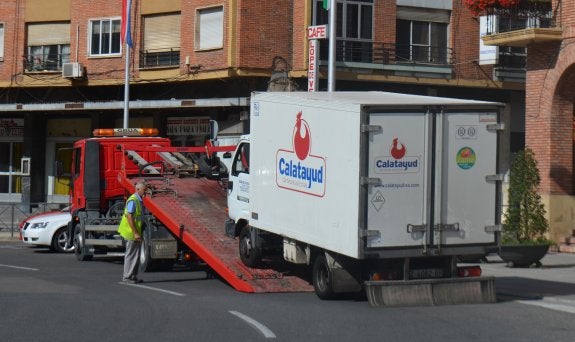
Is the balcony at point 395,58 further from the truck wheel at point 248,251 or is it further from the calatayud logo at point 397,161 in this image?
the calatayud logo at point 397,161

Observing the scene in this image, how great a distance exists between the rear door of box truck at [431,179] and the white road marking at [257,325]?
6.87 ft

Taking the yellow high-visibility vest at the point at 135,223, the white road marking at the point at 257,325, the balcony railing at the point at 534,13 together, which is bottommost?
the white road marking at the point at 257,325

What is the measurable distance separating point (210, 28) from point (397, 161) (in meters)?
21.0

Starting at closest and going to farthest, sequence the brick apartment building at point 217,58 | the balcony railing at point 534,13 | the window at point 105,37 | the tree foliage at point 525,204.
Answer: the tree foliage at point 525,204 < the balcony railing at point 534,13 < the brick apartment building at point 217,58 < the window at point 105,37

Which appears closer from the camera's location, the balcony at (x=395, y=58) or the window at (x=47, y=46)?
the balcony at (x=395, y=58)

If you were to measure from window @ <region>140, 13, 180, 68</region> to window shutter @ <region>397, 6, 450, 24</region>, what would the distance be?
7.96m

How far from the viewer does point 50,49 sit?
3953 cm

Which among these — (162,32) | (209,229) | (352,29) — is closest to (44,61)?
(162,32)

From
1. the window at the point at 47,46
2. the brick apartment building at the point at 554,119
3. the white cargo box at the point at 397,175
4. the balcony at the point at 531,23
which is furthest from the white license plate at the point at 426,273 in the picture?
the window at the point at 47,46

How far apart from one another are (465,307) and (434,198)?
1.72 meters

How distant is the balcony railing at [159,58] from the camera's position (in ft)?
117

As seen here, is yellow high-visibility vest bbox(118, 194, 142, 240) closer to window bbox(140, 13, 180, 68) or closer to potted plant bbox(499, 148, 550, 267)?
potted plant bbox(499, 148, 550, 267)

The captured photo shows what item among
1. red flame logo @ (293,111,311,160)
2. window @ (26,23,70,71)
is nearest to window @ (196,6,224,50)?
window @ (26,23,70,71)

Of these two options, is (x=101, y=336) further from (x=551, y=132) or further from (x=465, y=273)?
(x=551, y=132)
